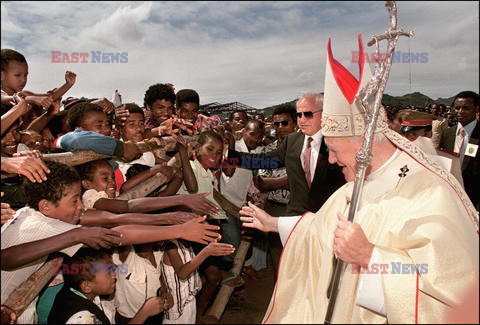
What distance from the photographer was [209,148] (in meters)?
4.41

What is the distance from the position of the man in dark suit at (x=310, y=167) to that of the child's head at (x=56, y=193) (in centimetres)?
250

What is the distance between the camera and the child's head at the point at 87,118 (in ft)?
10.4

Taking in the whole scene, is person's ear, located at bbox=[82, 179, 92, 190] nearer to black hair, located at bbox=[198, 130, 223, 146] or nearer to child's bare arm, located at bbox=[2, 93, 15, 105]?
child's bare arm, located at bbox=[2, 93, 15, 105]

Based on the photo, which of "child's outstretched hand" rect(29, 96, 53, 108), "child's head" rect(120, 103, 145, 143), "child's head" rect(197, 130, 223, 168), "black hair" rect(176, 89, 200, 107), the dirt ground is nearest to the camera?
"child's outstretched hand" rect(29, 96, 53, 108)

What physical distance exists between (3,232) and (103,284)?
2.43 feet

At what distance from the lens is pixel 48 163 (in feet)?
7.70

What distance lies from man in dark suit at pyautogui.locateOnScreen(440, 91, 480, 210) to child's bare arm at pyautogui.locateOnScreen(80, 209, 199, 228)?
18.0 ft

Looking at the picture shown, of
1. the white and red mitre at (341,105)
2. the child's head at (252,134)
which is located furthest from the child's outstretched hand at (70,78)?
the child's head at (252,134)

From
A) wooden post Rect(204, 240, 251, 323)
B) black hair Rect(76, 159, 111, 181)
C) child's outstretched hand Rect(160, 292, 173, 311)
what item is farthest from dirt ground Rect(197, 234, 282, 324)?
black hair Rect(76, 159, 111, 181)

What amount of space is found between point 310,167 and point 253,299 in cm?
240

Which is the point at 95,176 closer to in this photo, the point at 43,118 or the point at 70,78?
the point at 43,118

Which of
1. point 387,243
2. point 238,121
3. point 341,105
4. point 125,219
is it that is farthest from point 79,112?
point 238,121

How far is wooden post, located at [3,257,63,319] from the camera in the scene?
2.14 m

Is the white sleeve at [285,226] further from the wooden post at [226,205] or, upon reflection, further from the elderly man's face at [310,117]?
the wooden post at [226,205]
